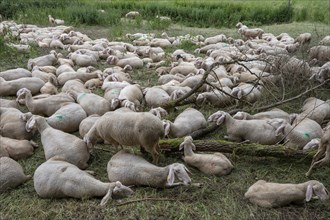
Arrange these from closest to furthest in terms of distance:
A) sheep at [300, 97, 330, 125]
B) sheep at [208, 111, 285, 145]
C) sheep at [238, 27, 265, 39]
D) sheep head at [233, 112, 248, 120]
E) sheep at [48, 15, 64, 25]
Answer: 1. sheep at [208, 111, 285, 145]
2. sheep head at [233, 112, 248, 120]
3. sheep at [300, 97, 330, 125]
4. sheep at [238, 27, 265, 39]
5. sheep at [48, 15, 64, 25]

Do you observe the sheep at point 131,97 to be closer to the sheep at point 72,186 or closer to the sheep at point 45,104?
the sheep at point 45,104

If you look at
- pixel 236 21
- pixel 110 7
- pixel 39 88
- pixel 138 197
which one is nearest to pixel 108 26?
pixel 110 7

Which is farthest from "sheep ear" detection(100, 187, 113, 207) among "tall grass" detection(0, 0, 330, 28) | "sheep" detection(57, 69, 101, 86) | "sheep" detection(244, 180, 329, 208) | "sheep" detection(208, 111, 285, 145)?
"tall grass" detection(0, 0, 330, 28)

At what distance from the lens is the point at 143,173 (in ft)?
13.4

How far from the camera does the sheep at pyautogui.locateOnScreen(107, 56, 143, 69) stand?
8492mm

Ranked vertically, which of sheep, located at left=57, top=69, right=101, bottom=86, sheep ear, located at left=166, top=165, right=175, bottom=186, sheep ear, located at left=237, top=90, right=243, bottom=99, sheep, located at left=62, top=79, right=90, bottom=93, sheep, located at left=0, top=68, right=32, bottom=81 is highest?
sheep ear, located at left=166, top=165, right=175, bottom=186

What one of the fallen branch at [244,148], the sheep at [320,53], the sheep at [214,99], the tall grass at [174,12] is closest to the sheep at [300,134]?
the fallen branch at [244,148]

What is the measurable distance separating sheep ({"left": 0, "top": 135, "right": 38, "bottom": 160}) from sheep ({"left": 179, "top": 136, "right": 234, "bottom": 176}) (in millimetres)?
1892

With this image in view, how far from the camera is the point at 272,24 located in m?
14.8

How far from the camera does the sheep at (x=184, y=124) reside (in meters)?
5.21

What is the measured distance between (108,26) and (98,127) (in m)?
9.46

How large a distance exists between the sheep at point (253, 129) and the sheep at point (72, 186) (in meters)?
1.88

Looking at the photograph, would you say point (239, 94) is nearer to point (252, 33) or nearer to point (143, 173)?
point (143, 173)

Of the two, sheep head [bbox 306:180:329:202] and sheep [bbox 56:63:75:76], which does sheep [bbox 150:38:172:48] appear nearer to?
sheep [bbox 56:63:75:76]
